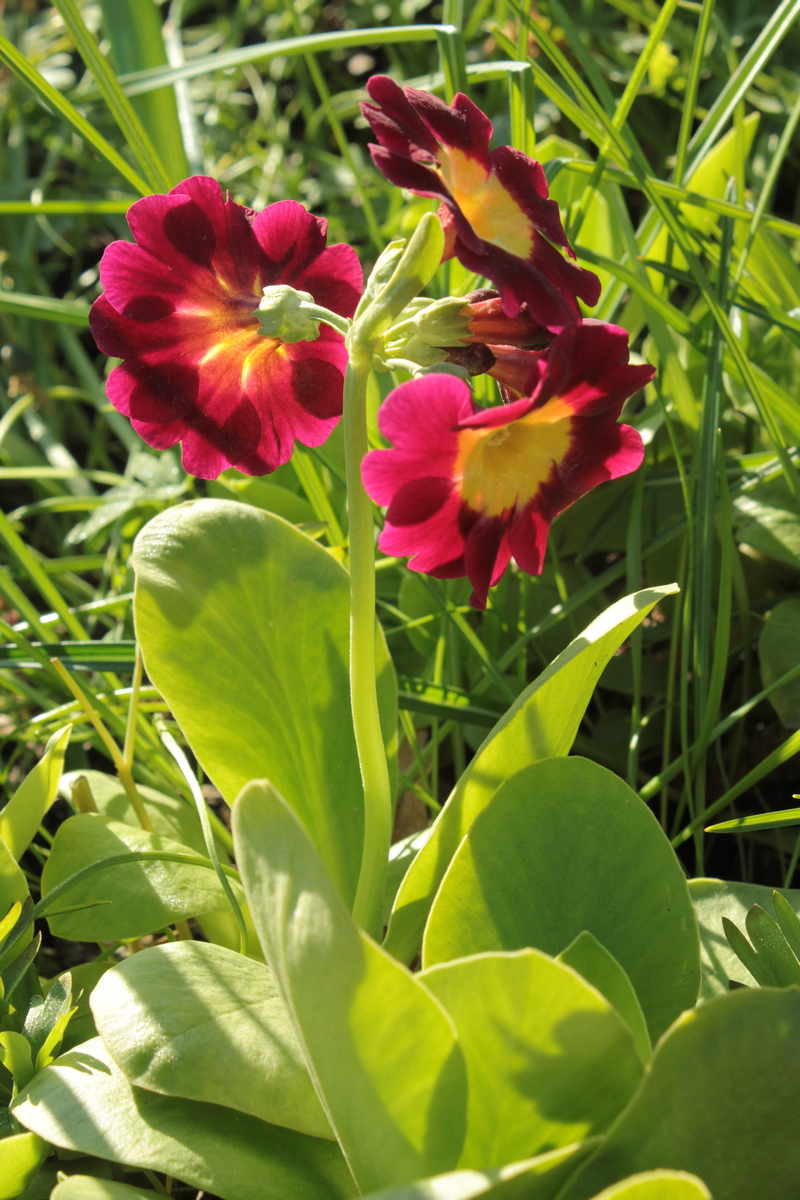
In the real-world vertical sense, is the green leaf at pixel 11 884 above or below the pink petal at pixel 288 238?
below

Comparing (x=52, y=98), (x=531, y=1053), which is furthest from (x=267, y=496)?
(x=531, y=1053)

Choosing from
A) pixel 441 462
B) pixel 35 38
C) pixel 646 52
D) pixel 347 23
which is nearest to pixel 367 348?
pixel 441 462

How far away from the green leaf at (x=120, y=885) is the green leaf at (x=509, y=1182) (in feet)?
1.09

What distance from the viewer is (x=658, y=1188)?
426 millimetres

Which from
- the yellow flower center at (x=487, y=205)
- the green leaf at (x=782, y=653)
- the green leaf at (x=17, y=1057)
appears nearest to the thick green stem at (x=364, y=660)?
the yellow flower center at (x=487, y=205)

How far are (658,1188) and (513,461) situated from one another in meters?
0.40

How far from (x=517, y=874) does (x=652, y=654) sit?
59 centimetres

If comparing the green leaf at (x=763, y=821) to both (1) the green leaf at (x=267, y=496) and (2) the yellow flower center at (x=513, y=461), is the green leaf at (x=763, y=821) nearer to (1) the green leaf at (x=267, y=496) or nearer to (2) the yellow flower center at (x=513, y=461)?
(2) the yellow flower center at (x=513, y=461)

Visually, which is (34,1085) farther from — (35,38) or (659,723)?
(35,38)

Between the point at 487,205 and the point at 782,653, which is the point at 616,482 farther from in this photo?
the point at 487,205

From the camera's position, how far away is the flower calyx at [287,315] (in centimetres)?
62

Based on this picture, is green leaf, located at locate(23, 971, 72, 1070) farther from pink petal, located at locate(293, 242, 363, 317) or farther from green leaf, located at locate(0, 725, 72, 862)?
pink petal, located at locate(293, 242, 363, 317)

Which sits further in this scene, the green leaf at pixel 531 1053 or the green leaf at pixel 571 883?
the green leaf at pixel 571 883

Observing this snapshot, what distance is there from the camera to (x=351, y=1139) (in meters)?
0.51
